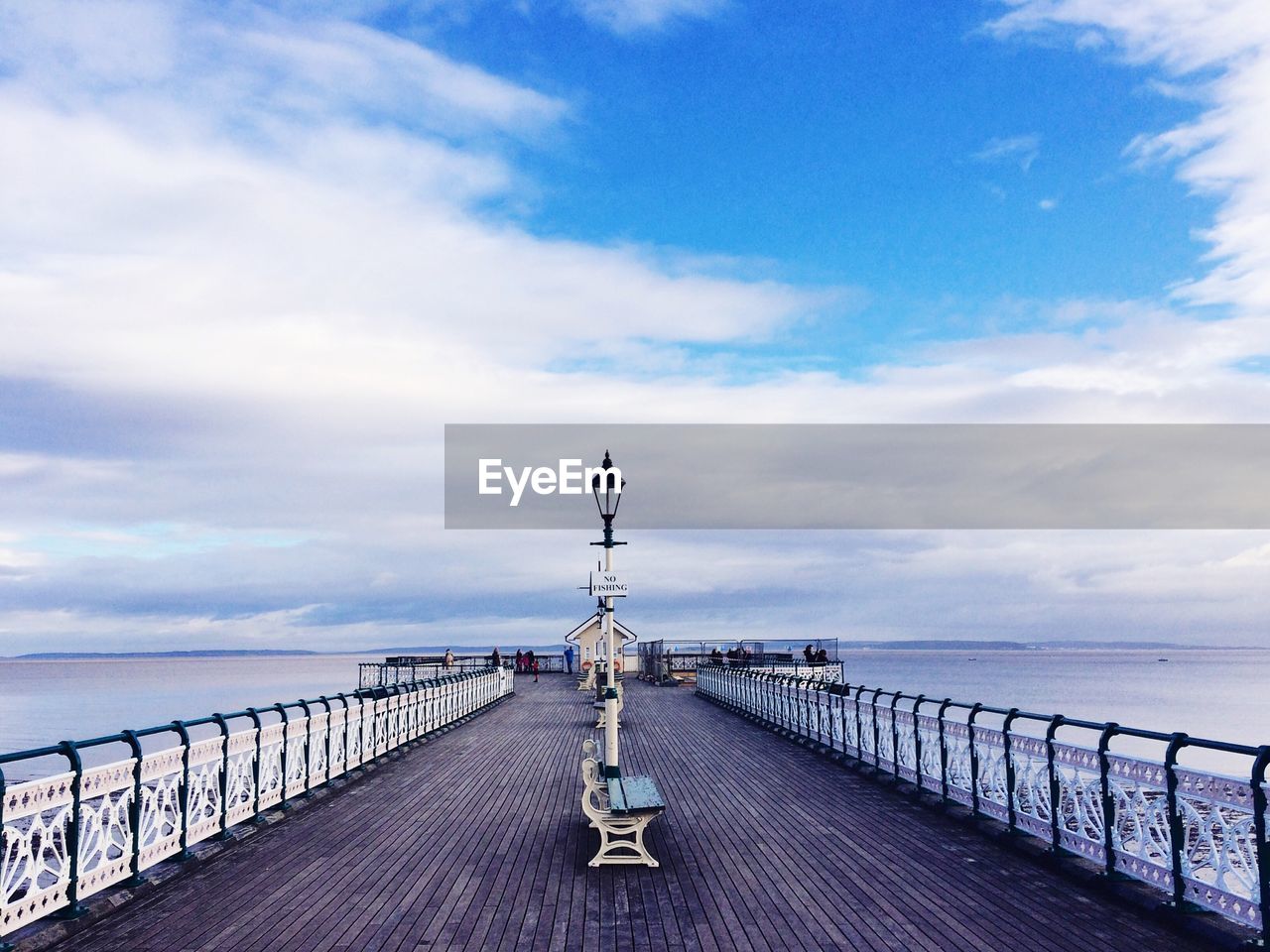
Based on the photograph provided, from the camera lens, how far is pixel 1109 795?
7789 mm

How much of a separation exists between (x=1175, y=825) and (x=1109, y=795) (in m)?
0.94

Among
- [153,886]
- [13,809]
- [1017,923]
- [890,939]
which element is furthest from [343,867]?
[1017,923]

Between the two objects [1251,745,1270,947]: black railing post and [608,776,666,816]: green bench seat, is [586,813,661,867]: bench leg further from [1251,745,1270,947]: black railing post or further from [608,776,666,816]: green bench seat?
[1251,745,1270,947]: black railing post

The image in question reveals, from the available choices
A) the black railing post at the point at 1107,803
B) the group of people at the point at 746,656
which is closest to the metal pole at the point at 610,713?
the black railing post at the point at 1107,803

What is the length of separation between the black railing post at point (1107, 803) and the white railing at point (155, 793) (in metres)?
7.50

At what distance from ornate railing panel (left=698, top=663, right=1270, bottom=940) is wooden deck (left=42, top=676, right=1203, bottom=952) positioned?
1.31 feet

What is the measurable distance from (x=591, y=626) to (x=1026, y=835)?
133 feet

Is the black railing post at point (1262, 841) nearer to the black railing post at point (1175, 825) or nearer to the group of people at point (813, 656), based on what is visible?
the black railing post at point (1175, 825)

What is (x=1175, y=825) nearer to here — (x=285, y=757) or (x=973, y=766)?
(x=973, y=766)

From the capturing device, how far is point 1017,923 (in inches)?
280

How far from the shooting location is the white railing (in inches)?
267

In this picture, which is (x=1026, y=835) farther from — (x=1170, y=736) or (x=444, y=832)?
(x=444, y=832)

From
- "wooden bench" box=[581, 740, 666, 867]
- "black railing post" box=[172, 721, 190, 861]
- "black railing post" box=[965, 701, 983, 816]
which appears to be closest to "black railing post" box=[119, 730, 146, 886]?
"black railing post" box=[172, 721, 190, 861]

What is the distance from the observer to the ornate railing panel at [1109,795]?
6297 mm
